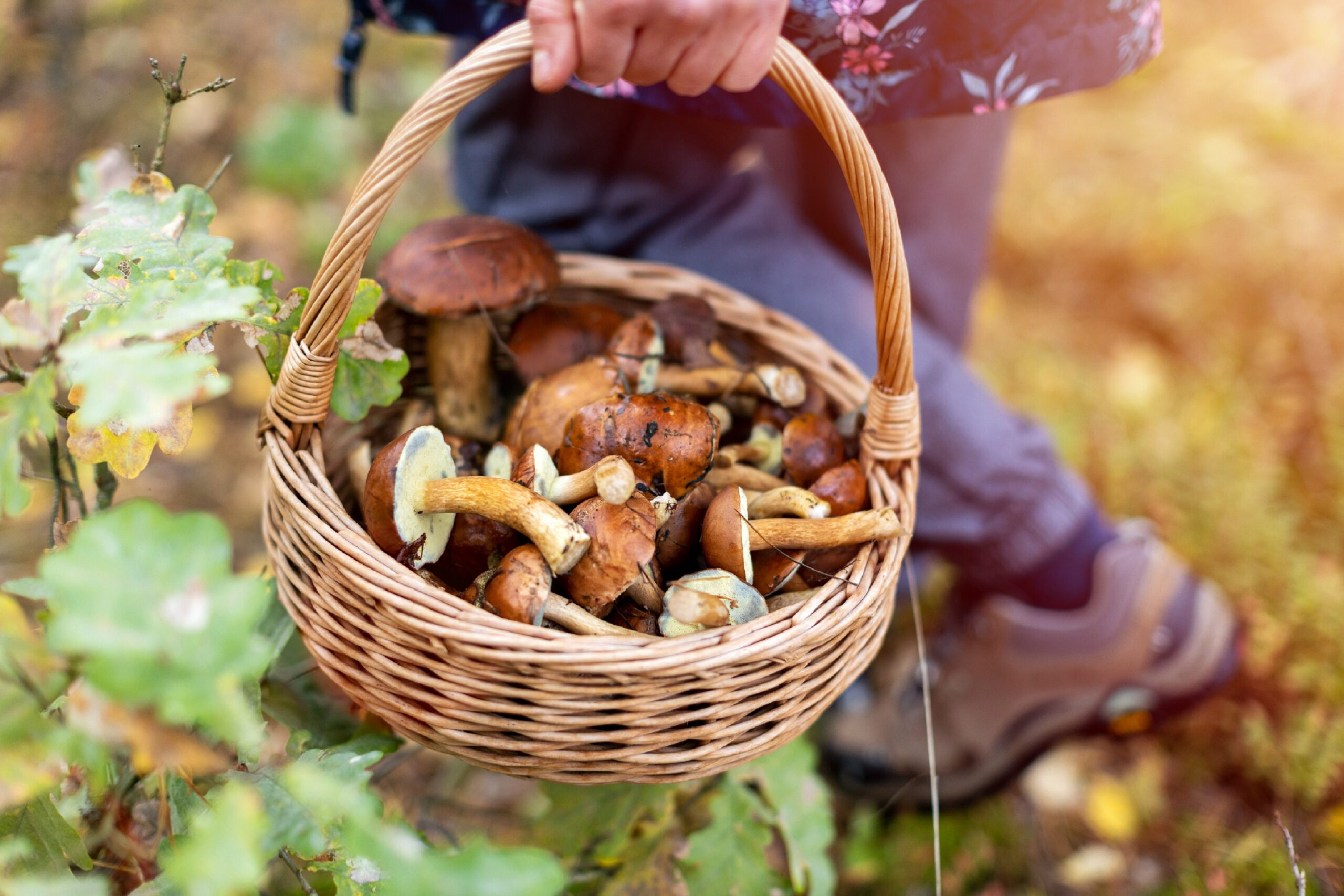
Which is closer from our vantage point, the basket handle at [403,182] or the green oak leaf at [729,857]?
the basket handle at [403,182]

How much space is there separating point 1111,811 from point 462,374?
1.83 meters

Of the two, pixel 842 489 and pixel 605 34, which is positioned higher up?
pixel 605 34

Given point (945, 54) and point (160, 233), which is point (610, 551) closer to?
point (160, 233)

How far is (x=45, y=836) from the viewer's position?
3.14 ft

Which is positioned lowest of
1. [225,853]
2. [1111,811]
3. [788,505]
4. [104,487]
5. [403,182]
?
[1111,811]

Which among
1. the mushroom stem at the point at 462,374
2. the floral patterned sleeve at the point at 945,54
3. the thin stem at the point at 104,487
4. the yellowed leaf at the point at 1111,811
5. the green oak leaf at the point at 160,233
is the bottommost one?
the yellowed leaf at the point at 1111,811

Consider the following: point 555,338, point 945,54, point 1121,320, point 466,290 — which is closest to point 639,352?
A: point 555,338

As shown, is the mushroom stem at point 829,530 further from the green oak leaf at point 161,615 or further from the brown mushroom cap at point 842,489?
the green oak leaf at point 161,615

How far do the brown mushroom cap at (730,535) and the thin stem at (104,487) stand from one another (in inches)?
35.4

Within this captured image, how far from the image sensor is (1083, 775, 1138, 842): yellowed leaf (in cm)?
197

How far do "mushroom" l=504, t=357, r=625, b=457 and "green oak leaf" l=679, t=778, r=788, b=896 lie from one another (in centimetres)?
67

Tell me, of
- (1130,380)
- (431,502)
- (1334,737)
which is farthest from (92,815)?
(1130,380)

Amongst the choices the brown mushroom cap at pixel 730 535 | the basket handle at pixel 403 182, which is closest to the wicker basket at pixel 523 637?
the basket handle at pixel 403 182

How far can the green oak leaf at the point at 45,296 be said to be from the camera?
818 millimetres
